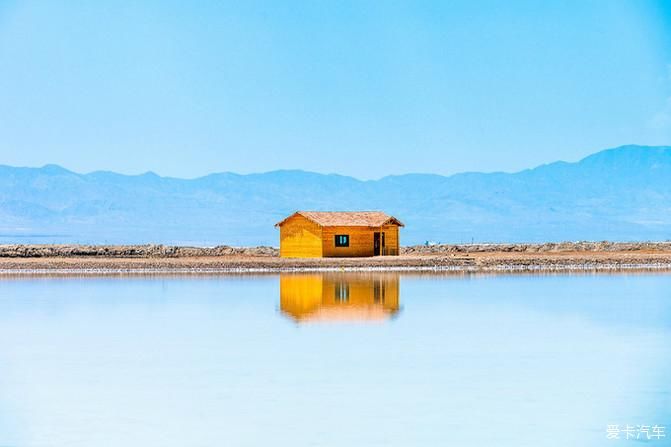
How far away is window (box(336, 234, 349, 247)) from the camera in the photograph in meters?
41.5

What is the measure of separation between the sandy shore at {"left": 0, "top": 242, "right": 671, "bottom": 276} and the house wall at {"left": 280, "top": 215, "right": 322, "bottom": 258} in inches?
27.6

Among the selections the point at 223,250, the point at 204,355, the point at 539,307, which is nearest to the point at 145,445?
the point at 204,355

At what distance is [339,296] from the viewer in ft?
83.0

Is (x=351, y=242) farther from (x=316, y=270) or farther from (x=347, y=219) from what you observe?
(x=316, y=270)

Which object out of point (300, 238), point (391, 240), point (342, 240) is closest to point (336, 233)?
point (342, 240)

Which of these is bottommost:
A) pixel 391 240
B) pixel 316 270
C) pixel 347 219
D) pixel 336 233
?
pixel 316 270

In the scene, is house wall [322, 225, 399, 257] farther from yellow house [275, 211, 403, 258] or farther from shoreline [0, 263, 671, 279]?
A: shoreline [0, 263, 671, 279]

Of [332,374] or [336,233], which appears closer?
[332,374]

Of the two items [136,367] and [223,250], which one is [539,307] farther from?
[223,250]

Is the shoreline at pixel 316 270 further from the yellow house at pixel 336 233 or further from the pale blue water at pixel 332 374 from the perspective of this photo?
the pale blue water at pixel 332 374

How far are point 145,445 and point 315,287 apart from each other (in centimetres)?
1819

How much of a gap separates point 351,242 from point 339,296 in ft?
53.5

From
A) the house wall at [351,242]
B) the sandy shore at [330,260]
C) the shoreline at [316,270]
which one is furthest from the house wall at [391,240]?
the shoreline at [316,270]

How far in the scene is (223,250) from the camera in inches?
1865
